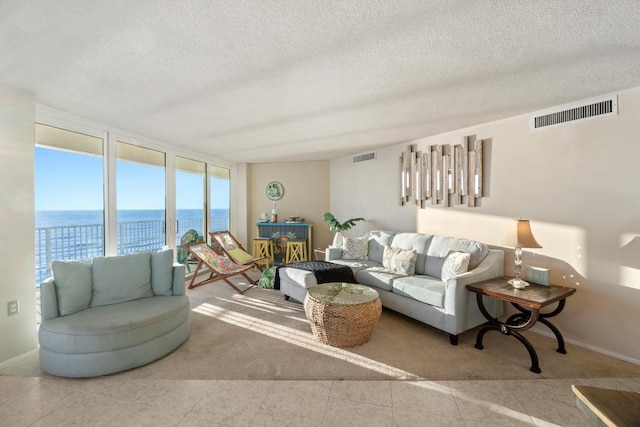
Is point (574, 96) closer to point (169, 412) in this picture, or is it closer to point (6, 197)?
point (169, 412)

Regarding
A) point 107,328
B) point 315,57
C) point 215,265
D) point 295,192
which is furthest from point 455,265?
point 295,192

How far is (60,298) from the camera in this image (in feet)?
7.93

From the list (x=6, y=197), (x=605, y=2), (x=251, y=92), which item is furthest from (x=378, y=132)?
(x=6, y=197)

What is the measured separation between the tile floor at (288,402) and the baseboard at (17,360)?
261 millimetres

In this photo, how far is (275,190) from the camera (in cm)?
657

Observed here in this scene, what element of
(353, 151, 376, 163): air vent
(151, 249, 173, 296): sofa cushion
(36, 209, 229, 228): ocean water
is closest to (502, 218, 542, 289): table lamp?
(353, 151, 376, 163): air vent

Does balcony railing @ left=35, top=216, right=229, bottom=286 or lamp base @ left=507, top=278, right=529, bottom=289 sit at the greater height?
balcony railing @ left=35, top=216, right=229, bottom=286

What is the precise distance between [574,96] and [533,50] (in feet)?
4.19

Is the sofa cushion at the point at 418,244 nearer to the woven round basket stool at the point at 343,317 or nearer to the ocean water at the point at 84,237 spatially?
the woven round basket stool at the point at 343,317

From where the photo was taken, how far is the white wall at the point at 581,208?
99.3 inches

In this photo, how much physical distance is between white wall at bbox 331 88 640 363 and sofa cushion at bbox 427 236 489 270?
13.4 inches

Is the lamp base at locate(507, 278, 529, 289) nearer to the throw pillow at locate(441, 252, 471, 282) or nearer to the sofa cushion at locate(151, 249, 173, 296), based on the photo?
the throw pillow at locate(441, 252, 471, 282)

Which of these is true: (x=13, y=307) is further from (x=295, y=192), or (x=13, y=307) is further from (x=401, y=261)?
(x=295, y=192)

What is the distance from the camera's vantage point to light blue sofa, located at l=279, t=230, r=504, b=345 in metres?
2.77
